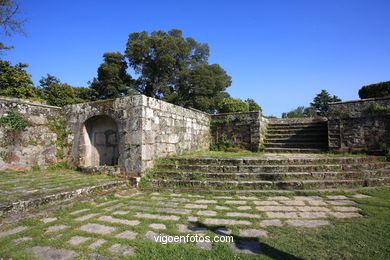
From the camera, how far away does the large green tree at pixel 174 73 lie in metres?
26.5

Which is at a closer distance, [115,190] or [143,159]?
[115,190]

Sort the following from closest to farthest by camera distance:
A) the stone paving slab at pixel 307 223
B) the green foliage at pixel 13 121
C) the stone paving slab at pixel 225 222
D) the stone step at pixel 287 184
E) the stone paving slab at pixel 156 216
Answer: the stone paving slab at pixel 307 223 < the stone paving slab at pixel 225 222 < the stone paving slab at pixel 156 216 < the stone step at pixel 287 184 < the green foliage at pixel 13 121

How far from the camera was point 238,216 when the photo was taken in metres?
3.30

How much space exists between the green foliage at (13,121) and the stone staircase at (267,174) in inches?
147

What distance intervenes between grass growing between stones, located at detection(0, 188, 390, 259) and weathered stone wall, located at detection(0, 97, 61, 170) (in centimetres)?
333

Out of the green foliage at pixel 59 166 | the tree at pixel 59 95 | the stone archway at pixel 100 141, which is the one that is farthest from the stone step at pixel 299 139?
the tree at pixel 59 95

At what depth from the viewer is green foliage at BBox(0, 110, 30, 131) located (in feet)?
18.5

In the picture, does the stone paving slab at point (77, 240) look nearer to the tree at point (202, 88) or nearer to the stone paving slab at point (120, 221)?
the stone paving slab at point (120, 221)

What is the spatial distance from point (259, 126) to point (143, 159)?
532cm

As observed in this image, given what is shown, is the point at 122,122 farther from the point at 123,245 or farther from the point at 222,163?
the point at 123,245

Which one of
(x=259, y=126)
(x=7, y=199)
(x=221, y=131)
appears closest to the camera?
(x=7, y=199)

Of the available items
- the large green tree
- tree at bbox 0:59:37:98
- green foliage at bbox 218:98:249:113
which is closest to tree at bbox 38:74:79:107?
tree at bbox 0:59:37:98

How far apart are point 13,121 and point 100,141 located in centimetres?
216

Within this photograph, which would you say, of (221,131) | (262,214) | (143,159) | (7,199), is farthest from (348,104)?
(7,199)
